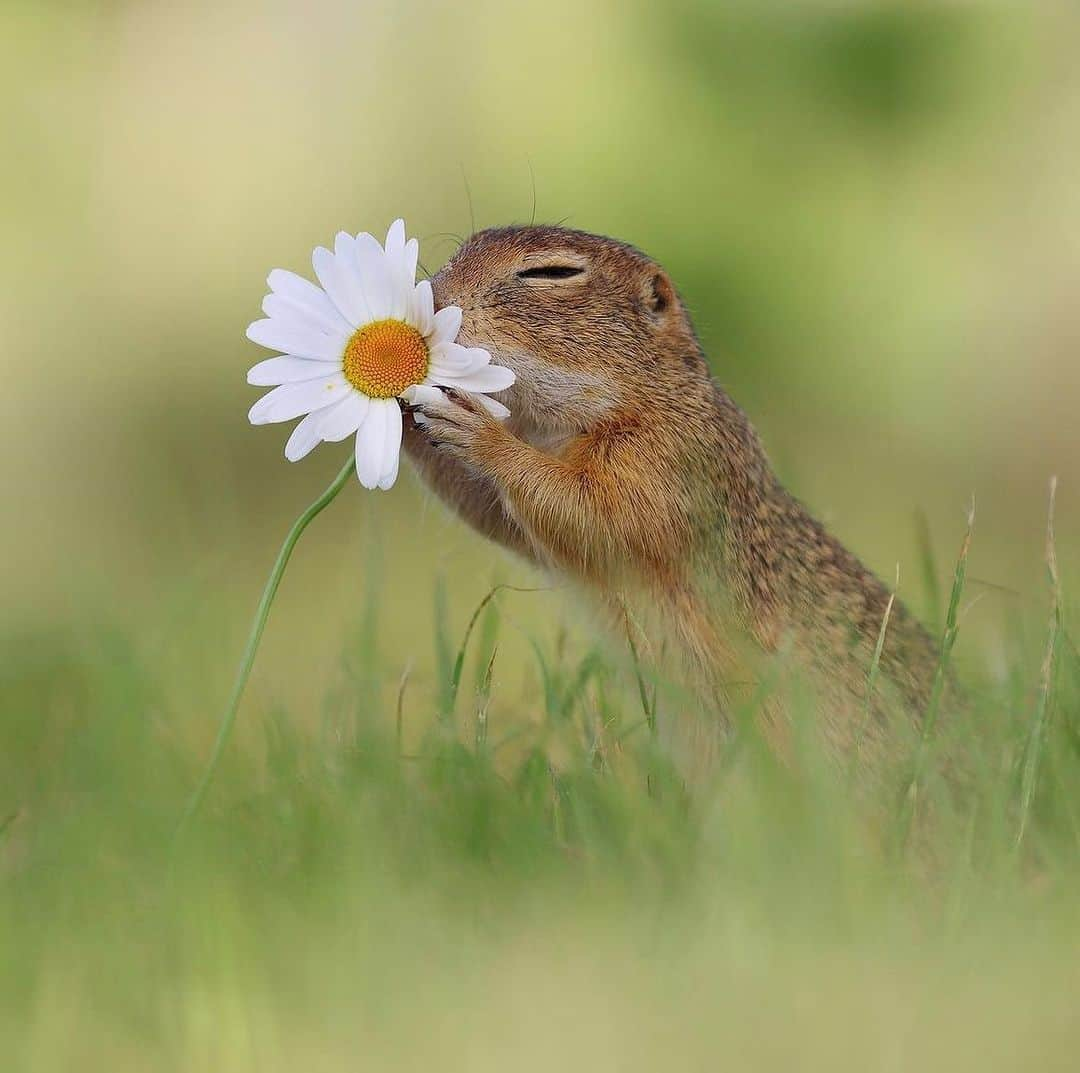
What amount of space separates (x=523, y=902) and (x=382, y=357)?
1.04 meters

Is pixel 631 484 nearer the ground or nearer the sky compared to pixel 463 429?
nearer the ground

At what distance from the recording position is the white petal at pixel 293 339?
300cm

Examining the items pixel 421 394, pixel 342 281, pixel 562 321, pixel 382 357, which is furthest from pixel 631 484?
pixel 342 281

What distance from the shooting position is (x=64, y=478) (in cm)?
815

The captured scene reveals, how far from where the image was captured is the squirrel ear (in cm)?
408

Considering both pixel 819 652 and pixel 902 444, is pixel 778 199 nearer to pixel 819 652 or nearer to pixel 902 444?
pixel 902 444

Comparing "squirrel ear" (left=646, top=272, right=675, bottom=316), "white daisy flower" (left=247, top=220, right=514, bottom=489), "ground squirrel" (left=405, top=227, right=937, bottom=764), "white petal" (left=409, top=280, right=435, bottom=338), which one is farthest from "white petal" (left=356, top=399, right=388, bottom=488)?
"squirrel ear" (left=646, top=272, right=675, bottom=316)

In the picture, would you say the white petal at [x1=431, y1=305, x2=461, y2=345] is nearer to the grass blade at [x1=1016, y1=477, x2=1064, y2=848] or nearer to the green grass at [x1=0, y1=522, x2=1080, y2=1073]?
the green grass at [x1=0, y1=522, x2=1080, y2=1073]

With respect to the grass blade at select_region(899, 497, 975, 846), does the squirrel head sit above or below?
above

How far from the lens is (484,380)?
3254mm

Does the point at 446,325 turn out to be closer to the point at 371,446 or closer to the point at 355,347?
the point at 355,347

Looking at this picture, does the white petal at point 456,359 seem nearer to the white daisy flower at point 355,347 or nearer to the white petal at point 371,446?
the white daisy flower at point 355,347

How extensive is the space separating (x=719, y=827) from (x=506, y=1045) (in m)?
0.75

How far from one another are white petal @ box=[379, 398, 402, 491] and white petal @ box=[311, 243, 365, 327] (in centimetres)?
17
